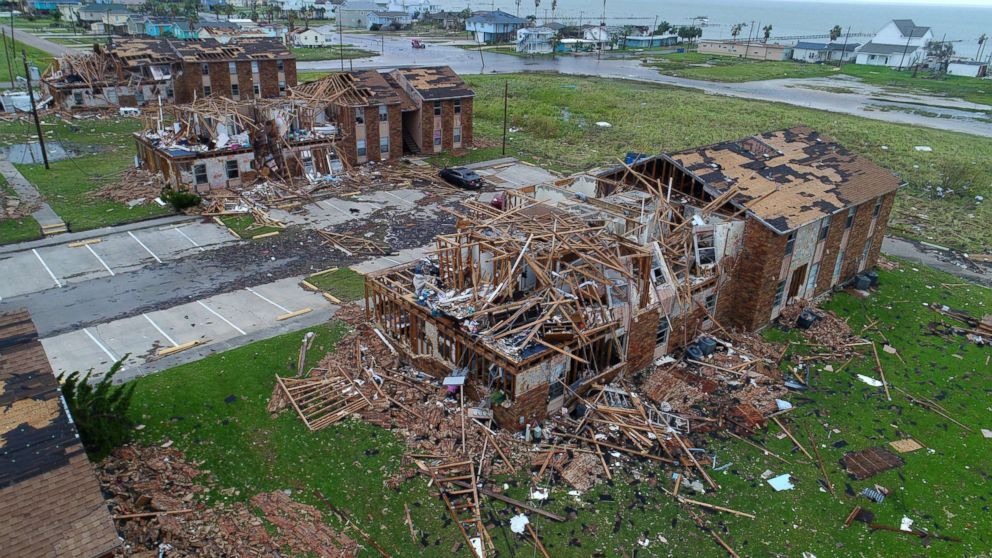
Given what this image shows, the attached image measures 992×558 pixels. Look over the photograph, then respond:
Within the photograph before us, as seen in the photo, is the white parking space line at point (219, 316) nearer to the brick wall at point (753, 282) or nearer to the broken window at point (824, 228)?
the brick wall at point (753, 282)

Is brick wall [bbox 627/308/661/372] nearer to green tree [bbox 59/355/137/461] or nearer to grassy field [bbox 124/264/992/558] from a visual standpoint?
grassy field [bbox 124/264/992/558]

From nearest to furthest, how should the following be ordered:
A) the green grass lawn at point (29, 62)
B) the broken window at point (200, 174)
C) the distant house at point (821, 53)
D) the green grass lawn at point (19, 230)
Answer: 1. the green grass lawn at point (19, 230)
2. the broken window at point (200, 174)
3. the green grass lawn at point (29, 62)
4. the distant house at point (821, 53)

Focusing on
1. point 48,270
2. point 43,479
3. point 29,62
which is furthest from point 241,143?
point 29,62

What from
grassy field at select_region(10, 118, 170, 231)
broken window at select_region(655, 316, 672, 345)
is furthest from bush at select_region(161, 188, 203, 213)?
broken window at select_region(655, 316, 672, 345)

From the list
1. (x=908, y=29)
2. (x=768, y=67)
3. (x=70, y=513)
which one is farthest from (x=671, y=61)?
(x=70, y=513)

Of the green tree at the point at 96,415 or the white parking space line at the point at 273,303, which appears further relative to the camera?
the white parking space line at the point at 273,303

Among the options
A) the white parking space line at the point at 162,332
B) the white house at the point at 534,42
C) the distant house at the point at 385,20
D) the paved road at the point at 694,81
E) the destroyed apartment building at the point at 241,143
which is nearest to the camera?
the white parking space line at the point at 162,332

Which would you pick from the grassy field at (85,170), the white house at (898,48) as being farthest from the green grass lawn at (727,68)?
the grassy field at (85,170)

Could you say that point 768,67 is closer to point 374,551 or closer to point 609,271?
point 609,271
